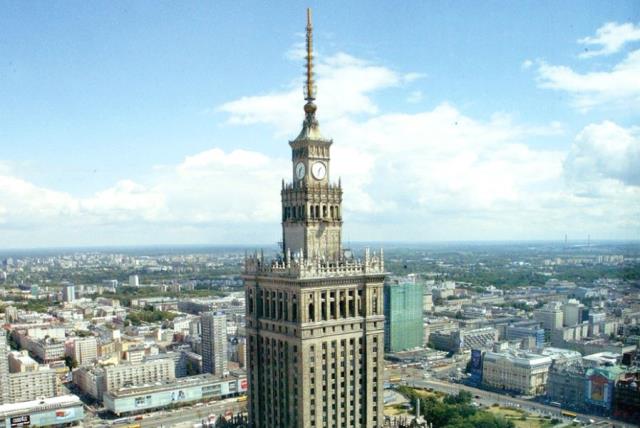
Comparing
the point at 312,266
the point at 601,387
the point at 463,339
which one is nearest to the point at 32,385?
the point at 463,339

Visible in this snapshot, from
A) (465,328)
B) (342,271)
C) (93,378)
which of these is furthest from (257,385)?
(465,328)

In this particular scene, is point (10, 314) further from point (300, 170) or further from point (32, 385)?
point (300, 170)

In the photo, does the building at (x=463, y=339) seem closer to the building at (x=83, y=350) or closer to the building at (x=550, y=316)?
the building at (x=550, y=316)

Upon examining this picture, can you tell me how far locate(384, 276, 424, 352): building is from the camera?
134750 mm

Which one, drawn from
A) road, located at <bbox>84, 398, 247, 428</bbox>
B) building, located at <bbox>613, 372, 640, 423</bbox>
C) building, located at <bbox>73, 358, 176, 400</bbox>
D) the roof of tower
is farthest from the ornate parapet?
building, located at <bbox>73, 358, 176, 400</bbox>

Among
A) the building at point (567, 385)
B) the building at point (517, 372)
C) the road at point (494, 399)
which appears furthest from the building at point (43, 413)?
the building at point (567, 385)

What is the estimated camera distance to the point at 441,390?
348 ft

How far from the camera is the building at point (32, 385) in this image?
4072 inches

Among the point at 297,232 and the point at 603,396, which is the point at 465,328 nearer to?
the point at 603,396

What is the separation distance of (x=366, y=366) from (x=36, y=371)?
303 feet

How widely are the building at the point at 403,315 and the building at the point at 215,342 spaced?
1525 inches

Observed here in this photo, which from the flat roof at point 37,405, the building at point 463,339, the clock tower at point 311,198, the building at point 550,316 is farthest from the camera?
the building at point 550,316

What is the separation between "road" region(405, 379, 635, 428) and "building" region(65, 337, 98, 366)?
72.1m

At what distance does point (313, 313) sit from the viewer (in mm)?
31375
